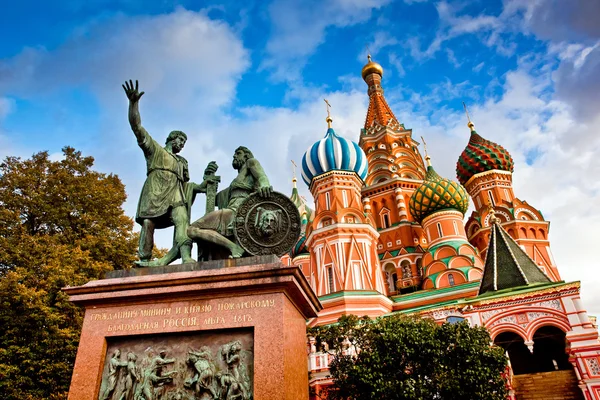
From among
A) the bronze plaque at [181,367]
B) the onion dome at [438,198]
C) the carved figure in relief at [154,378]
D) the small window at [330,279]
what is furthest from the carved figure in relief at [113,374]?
the onion dome at [438,198]

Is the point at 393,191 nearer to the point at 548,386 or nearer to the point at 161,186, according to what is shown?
the point at 548,386

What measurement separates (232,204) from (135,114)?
84.8 inches

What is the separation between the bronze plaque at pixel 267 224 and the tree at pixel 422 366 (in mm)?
9006

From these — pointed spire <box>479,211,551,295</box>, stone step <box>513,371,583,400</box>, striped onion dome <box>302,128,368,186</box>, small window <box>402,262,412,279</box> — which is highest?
striped onion dome <box>302,128,368,186</box>

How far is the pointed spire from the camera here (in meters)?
21.0

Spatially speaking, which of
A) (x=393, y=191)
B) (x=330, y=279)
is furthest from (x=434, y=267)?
(x=393, y=191)

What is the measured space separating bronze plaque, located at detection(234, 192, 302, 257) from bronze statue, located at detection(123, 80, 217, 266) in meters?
0.95

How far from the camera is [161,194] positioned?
7453 millimetres

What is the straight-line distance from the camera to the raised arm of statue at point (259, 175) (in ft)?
23.3

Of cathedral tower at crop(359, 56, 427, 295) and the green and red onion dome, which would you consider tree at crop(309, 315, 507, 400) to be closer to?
cathedral tower at crop(359, 56, 427, 295)

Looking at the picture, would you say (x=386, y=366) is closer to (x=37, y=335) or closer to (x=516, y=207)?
(x=37, y=335)

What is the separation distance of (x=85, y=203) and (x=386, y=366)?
1331 cm

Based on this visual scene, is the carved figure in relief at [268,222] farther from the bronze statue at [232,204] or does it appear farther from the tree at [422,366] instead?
the tree at [422,366]

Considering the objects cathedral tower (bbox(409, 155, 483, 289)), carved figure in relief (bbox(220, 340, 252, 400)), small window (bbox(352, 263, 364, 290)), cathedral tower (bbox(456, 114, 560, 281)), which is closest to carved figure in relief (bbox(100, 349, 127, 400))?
carved figure in relief (bbox(220, 340, 252, 400))
